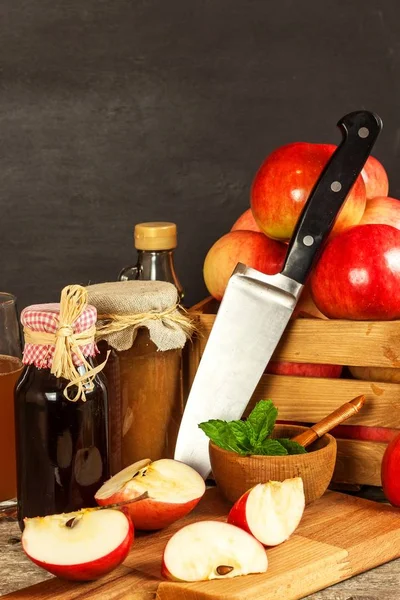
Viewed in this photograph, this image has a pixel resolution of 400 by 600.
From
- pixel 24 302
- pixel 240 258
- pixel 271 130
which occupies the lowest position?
pixel 24 302

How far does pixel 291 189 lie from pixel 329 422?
0.32 metres

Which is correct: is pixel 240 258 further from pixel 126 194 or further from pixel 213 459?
pixel 126 194

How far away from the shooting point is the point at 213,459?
3.85 ft

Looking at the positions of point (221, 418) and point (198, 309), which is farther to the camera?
point (198, 309)

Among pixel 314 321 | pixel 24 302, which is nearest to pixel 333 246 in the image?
pixel 314 321

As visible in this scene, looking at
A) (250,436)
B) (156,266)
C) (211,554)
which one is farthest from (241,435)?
(156,266)

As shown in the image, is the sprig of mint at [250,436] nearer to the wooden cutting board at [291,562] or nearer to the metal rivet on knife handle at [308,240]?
the wooden cutting board at [291,562]

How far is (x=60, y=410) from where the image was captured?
3.64 ft

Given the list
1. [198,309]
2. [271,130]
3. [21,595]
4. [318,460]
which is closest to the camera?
[21,595]

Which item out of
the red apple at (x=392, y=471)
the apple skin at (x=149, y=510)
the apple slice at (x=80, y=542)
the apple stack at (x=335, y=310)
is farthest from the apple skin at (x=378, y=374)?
the apple slice at (x=80, y=542)

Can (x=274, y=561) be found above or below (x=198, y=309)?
below

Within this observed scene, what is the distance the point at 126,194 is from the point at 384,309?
62 centimetres

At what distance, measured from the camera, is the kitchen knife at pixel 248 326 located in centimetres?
124

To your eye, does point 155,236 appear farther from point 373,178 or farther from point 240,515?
point 240,515
